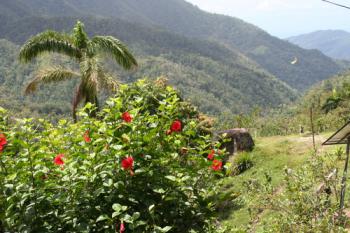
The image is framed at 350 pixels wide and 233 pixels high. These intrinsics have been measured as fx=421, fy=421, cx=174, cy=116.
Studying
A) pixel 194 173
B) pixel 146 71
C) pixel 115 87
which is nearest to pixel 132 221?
pixel 194 173

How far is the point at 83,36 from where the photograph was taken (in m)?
14.4

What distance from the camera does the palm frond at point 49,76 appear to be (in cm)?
1425

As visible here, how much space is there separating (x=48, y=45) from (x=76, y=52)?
0.96m

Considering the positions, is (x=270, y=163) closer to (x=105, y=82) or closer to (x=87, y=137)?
(x=105, y=82)

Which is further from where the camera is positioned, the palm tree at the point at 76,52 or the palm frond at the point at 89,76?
the palm tree at the point at 76,52

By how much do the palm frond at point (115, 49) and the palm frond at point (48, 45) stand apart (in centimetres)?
73

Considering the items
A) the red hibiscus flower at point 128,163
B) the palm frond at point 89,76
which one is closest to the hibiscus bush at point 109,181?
the red hibiscus flower at point 128,163

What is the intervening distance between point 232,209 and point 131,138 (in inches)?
500

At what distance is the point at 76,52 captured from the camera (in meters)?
14.6

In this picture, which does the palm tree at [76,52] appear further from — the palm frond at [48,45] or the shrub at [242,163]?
the shrub at [242,163]

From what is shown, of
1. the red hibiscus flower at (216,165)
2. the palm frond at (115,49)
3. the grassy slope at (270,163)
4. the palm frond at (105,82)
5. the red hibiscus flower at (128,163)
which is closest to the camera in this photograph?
the red hibiscus flower at (128,163)

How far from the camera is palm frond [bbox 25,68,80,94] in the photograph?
1425 cm

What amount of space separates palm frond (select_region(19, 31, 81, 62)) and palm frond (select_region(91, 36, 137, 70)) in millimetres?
728

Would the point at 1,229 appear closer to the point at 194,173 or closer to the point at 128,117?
the point at 128,117
